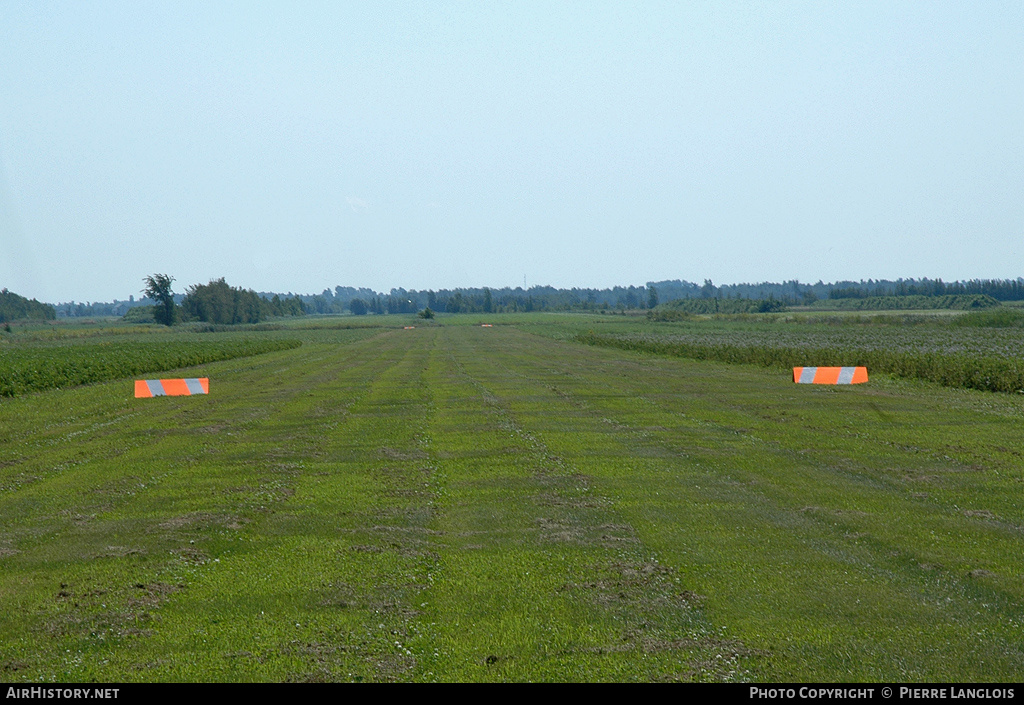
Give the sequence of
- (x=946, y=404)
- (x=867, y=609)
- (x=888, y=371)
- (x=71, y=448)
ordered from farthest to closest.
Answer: (x=888, y=371) < (x=946, y=404) < (x=71, y=448) < (x=867, y=609)

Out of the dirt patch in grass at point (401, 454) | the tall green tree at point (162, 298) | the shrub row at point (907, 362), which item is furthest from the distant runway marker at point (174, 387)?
the tall green tree at point (162, 298)

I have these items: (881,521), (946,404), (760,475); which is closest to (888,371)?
(946,404)

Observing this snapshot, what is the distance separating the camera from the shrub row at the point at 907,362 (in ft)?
86.9

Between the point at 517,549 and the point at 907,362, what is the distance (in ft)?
90.6

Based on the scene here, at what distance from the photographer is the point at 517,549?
9164 millimetres

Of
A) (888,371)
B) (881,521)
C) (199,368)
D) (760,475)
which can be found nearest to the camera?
(881,521)

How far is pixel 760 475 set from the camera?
44.1ft

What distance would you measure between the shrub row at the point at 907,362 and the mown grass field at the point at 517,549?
7.18 m

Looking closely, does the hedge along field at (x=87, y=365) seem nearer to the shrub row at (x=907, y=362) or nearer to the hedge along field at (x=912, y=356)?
the hedge along field at (x=912, y=356)

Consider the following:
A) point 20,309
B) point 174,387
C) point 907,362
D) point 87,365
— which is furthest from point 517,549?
point 20,309

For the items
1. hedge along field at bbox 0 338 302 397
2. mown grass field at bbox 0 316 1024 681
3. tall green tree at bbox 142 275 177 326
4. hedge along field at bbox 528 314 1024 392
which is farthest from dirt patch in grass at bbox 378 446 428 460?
tall green tree at bbox 142 275 177 326

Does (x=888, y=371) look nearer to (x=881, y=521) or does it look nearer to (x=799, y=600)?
(x=881, y=521)

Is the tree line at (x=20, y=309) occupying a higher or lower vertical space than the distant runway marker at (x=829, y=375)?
higher
